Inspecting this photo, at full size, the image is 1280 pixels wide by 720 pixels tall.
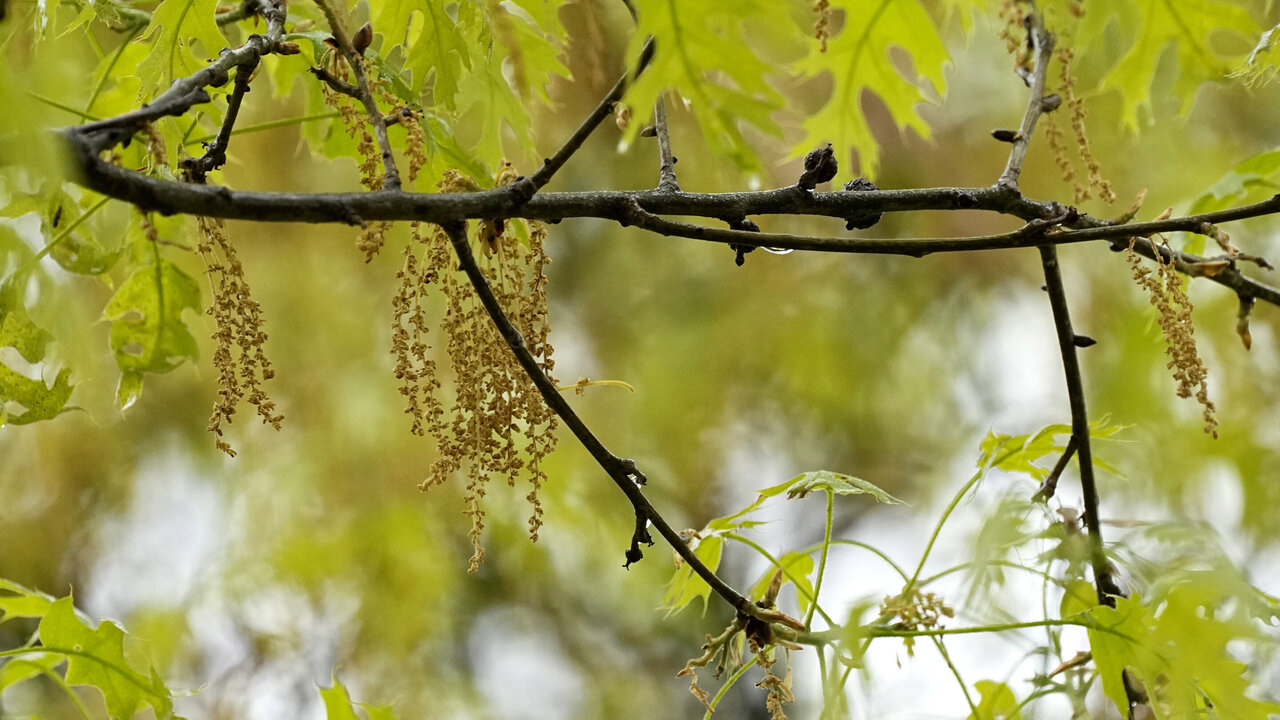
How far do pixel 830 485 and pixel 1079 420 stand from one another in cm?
21

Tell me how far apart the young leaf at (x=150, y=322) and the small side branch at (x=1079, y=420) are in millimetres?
690

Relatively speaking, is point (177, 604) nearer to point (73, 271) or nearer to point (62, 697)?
point (62, 697)

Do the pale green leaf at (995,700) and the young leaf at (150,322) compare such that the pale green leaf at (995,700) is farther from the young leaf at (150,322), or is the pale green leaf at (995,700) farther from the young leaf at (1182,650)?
the young leaf at (150,322)

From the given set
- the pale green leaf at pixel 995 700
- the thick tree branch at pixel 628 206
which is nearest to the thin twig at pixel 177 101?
the thick tree branch at pixel 628 206

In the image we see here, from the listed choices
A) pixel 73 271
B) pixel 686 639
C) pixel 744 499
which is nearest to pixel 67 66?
pixel 73 271

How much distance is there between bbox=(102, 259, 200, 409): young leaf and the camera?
2.80 ft

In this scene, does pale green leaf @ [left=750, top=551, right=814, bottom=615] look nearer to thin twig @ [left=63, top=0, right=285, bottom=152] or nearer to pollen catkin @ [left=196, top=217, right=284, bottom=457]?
pollen catkin @ [left=196, top=217, right=284, bottom=457]

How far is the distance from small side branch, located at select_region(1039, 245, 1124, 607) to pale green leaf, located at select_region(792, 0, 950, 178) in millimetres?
187

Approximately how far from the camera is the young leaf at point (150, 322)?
0.85 meters

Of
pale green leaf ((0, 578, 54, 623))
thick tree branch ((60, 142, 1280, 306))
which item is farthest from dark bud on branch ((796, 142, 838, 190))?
pale green leaf ((0, 578, 54, 623))

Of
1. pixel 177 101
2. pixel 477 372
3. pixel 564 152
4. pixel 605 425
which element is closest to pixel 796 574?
pixel 477 372

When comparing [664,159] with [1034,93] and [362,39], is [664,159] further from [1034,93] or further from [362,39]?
[1034,93]

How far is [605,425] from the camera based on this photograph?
7.99ft

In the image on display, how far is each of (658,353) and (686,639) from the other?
2.62 feet
